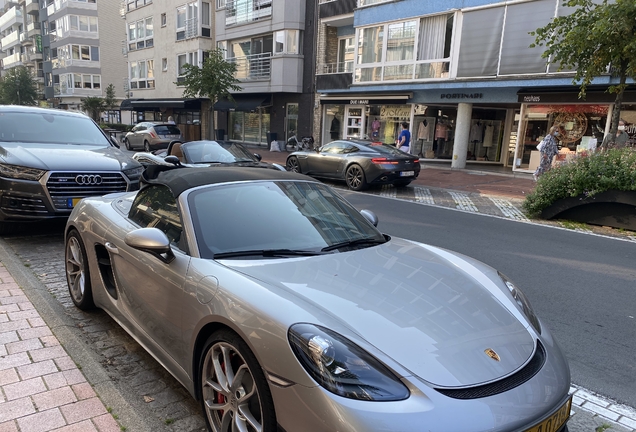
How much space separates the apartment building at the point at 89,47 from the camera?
53125mm

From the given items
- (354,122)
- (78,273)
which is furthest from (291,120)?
(78,273)

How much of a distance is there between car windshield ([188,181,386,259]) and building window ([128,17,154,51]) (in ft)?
131

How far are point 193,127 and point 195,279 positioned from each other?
1256 inches

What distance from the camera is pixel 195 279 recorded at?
8.25 ft

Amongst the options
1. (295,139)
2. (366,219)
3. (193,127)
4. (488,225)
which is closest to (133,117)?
(193,127)

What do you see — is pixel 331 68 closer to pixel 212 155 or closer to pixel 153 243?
pixel 212 155

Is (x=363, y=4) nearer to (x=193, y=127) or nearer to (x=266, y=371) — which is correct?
(x=193, y=127)

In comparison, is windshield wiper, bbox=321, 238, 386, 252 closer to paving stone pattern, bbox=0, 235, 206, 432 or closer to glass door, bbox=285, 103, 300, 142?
paving stone pattern, bbox=0, 235, 206, 432

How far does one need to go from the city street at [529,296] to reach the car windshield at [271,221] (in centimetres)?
110

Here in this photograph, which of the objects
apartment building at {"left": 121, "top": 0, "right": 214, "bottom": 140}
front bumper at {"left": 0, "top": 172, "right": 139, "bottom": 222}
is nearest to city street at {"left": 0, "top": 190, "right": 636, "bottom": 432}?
front bumper at {"left": 0, "top": 172, "right": 139, "bottom": 222}

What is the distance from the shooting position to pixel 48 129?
7309mm

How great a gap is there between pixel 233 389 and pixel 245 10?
30.3 meters

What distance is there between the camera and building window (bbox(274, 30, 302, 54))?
26.1 meters

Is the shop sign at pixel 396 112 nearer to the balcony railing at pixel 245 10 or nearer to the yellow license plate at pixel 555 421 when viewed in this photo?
the balcony railing at pixel 245 10
